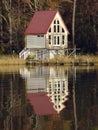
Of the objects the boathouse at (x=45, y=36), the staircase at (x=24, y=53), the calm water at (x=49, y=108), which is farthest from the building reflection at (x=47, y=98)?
the boathouse at (x=45, y=36)

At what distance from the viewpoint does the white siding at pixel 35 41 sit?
6556cm

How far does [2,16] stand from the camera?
2827 inches

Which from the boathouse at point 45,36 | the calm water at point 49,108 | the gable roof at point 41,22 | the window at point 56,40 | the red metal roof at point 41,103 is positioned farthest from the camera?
the window at point 56,40

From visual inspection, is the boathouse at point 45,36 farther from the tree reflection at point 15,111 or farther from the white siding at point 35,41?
the tree reflection at point 15,111

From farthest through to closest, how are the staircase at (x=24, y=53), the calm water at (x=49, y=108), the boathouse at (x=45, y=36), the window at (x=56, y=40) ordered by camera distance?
1. the window at (x=56, y=40)
2. the boathouse at (x=45, y=36)
3. the staircase at (x=24, y=53)
4. the calm water at (x=49, y=108)

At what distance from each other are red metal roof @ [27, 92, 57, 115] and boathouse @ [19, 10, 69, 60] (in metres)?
40.8

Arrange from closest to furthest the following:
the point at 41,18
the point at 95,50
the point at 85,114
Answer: the point at 85,114
the point at 41,18
the point at 95,50

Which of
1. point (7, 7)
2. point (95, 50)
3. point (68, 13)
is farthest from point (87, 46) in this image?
point (7, 7)

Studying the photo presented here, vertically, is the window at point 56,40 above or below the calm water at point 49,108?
above

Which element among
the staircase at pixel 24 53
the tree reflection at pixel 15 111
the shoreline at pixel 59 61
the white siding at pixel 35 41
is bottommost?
the tree reflection at pixel 15 111

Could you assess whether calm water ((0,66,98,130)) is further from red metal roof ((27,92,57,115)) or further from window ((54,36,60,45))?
window ((54,36,60,45))

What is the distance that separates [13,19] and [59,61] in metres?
15.3

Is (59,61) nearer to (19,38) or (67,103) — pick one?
(19,38)

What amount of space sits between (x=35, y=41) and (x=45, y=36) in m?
1.62
